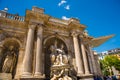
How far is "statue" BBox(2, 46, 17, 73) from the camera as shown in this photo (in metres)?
8.68

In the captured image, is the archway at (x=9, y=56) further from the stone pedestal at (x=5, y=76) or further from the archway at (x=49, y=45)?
the archway at (x=49, y=45)

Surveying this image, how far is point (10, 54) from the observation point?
9.47m

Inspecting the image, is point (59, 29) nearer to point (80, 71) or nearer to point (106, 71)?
point (80, 71)

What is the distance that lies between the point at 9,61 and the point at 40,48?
8.51ft

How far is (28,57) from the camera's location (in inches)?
342

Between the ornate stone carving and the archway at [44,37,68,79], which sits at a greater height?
the archway at [44,37,68,79]

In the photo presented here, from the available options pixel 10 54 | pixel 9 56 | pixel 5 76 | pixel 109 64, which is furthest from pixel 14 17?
pixel 109 64

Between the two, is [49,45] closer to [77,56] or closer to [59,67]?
[77,56]

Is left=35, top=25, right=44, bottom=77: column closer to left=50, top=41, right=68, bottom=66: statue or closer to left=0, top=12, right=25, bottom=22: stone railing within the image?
left=50, top=41, right=68, bottom=66: statue

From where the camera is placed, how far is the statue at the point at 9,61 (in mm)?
8680

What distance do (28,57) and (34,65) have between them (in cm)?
77

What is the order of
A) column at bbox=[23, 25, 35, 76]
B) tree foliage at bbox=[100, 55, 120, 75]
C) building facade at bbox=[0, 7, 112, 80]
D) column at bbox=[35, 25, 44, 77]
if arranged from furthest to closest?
tree foliage at bbox=[100, 55, 120, 75], building facade at bbox=[0, 7, 112, 80], column at bbox=[35, 25, 44, 77], column at bbox=[23, 25, 35, 76]

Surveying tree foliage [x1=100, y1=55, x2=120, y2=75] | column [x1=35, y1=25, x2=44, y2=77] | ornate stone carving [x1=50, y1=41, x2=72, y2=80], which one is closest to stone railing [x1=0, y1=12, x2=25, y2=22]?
column [x1=35, y1=25, x2=44, y2=77]

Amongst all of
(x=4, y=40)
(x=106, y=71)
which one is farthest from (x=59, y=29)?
(x=106, y=71)
